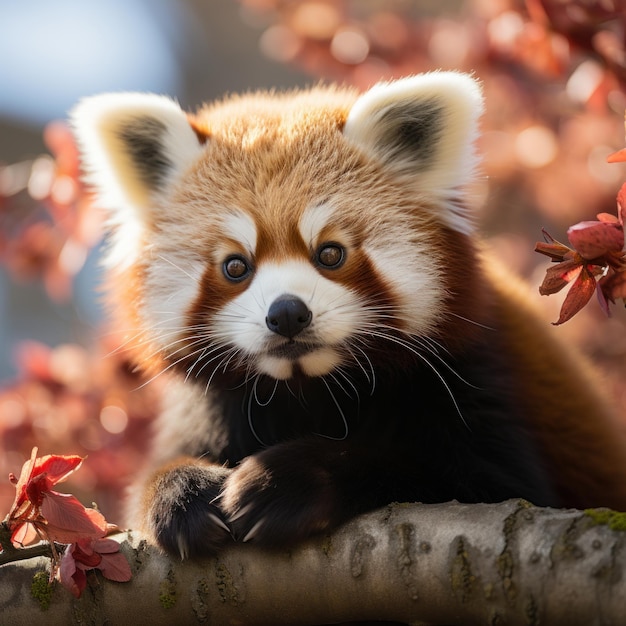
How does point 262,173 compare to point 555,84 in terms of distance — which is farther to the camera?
point 555,84

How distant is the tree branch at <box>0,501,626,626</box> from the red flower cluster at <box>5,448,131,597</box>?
0.15 ft

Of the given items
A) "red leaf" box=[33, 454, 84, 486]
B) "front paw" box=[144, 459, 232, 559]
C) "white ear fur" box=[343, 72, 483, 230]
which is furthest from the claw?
"white ear fur" box=[343, 72, 483, 230]

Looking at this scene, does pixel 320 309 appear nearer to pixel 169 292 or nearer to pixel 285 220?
pixel 285 220

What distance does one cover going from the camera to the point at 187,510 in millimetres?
1991

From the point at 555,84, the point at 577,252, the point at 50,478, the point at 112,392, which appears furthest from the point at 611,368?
the point at 50,478

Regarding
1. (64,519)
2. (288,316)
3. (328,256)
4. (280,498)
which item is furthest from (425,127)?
(64,519)

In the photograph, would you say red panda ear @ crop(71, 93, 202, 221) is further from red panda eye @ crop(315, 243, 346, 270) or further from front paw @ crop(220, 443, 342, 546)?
front paw @ crop(220, 443, 342, 546)

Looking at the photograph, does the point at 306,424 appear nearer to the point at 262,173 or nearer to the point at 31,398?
the point at 262,173

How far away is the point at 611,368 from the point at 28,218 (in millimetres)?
2540

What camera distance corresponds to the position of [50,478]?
5.88 ft

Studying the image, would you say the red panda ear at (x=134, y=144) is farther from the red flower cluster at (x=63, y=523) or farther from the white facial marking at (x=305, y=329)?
the red flower cluster at (x=63, y=523)

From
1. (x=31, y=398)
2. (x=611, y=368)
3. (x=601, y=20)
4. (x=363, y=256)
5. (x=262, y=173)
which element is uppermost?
(x=601, y=20)

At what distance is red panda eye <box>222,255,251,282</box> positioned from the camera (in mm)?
2250

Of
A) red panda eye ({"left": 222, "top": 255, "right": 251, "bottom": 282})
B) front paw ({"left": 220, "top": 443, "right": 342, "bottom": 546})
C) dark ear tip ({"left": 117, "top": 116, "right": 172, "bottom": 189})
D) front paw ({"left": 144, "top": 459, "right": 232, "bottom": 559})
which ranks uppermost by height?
dark ear tip ({"left": 117, "top": 116, "right": 172, "bottom": 189})
